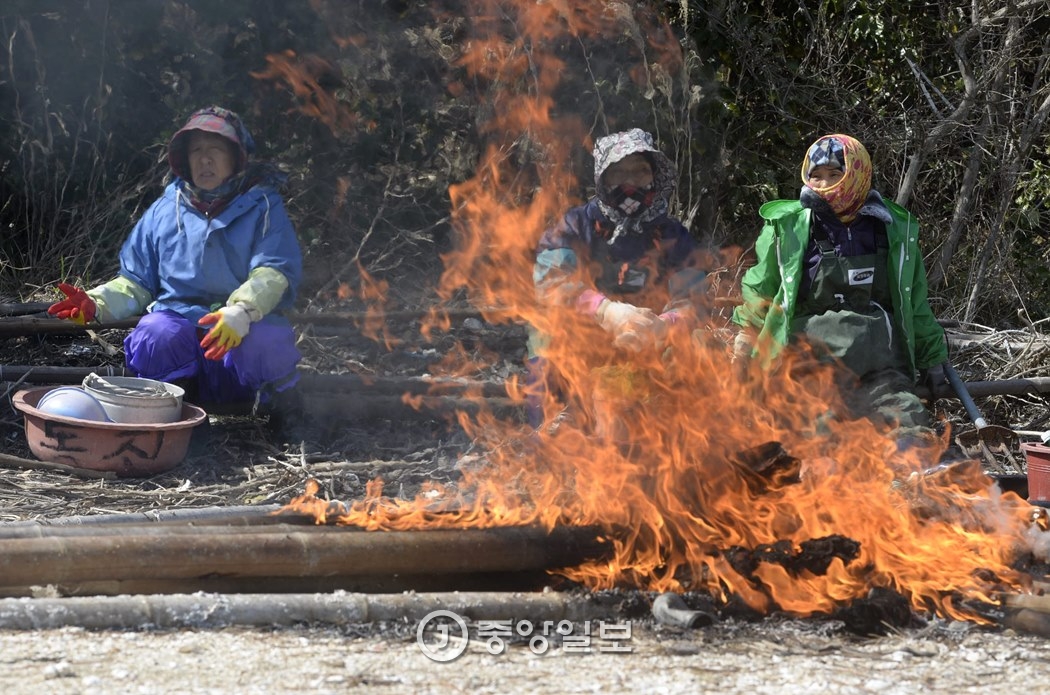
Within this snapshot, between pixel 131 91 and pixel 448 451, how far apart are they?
387 centimetres

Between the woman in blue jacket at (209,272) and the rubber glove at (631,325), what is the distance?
1.73m

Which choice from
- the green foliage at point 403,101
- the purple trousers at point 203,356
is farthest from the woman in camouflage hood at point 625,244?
the green foliage at point 403,101

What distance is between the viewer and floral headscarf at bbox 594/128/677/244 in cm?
588

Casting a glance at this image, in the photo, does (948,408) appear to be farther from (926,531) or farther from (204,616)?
(204,616)

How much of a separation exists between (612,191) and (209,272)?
2.08m

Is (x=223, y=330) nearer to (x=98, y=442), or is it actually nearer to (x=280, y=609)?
(x=98, y=442)

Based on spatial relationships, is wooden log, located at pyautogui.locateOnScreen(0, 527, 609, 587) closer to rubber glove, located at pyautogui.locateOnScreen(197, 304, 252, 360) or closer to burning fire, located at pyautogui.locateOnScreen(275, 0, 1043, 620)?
burning fire, located at pyautogui.locateOnScreen(275, 0, 1043, 620)

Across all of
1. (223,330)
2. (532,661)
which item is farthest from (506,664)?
(223,330)

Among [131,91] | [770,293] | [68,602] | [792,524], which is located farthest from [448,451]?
[131,91]

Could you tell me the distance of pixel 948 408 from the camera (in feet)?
23.3

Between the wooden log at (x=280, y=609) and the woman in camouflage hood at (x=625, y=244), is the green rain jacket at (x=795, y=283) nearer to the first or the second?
the woman in camouflage hood at (x=625, y=244)

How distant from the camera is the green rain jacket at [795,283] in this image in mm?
5738

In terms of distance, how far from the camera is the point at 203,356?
20.4ft

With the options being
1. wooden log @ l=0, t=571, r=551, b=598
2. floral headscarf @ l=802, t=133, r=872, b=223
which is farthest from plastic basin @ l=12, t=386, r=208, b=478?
floral headscarf @ l=802, t=133, r=872, b=223
